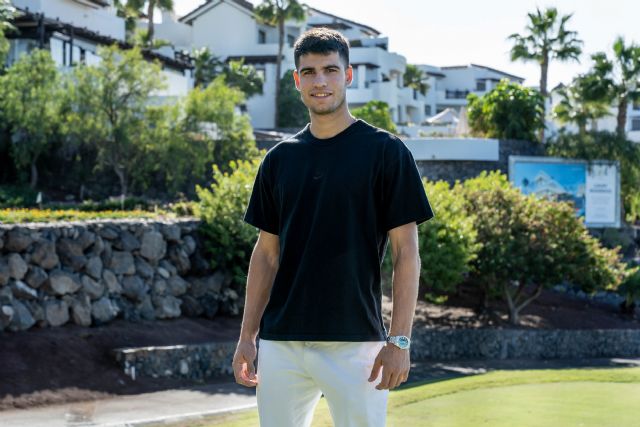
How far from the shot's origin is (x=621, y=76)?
44.7 meters

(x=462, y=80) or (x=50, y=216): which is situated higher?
(x=462, y=80)

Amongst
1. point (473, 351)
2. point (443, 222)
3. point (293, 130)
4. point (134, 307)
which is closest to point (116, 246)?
point (134, 307)

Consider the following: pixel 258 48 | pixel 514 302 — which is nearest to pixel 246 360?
pixel 514 302

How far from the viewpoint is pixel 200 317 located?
68.9 feet

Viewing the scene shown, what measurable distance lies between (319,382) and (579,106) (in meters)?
42.5

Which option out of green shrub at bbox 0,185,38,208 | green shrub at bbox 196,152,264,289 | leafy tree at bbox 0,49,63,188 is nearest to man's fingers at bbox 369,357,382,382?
green shrub at bbox 196,152,264,289

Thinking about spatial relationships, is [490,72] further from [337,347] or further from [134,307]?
[337,347]

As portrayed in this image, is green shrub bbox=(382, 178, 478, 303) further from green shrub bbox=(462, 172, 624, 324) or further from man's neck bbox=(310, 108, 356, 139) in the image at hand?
man's neck bbox=(310, 108, 356, 139)

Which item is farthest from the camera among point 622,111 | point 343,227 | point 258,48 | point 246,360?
point 258,48

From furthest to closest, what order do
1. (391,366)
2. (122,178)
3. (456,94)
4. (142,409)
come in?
(456,94) → (122,178) → (142,409) → (391,366)

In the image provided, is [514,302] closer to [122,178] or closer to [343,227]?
[122,178]

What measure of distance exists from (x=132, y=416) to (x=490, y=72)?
79.8m

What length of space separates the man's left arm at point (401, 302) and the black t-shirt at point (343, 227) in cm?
7

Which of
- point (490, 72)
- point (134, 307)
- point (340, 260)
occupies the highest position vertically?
point (490, 72)
